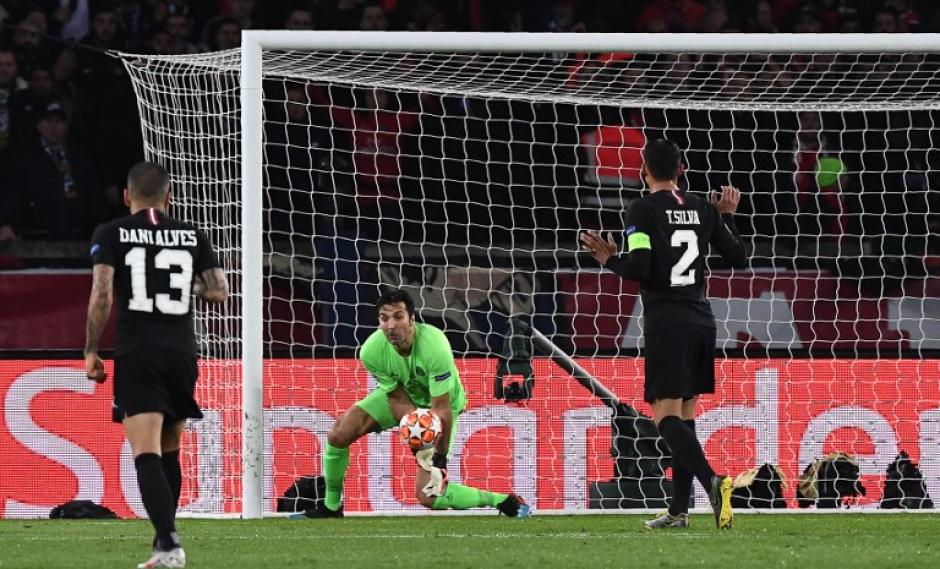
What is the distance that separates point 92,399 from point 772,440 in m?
4.07

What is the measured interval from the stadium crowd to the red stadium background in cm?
153

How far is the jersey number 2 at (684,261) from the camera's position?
7801mm

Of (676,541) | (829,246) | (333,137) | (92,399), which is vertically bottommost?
(676,541)

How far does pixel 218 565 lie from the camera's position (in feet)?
20.8

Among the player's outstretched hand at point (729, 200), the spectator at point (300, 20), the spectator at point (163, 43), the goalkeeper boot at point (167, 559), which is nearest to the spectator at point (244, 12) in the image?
the spectator at point (300, 20)

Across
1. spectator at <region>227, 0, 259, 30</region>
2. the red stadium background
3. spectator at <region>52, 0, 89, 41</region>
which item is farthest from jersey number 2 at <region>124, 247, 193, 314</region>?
spectator at <region>227, 0, 259, 30</region>

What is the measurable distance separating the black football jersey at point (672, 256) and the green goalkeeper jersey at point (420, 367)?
1.72 m

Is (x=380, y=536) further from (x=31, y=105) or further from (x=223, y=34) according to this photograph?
(x=223, y=34)

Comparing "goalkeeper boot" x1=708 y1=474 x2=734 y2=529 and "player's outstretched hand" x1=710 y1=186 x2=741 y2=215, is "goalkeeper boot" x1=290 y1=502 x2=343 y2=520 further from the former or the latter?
"player's outstretched hand" x1=710 y1=186 x2=741 y2=215

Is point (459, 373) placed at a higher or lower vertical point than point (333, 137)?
lower

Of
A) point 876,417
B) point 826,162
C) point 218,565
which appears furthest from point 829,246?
point 218,565

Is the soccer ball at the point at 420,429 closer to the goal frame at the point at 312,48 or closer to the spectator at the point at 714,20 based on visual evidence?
the goal frame at the point at 312,48

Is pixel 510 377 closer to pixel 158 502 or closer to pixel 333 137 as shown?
pixel 333 137

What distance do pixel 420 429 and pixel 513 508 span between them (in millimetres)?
803
